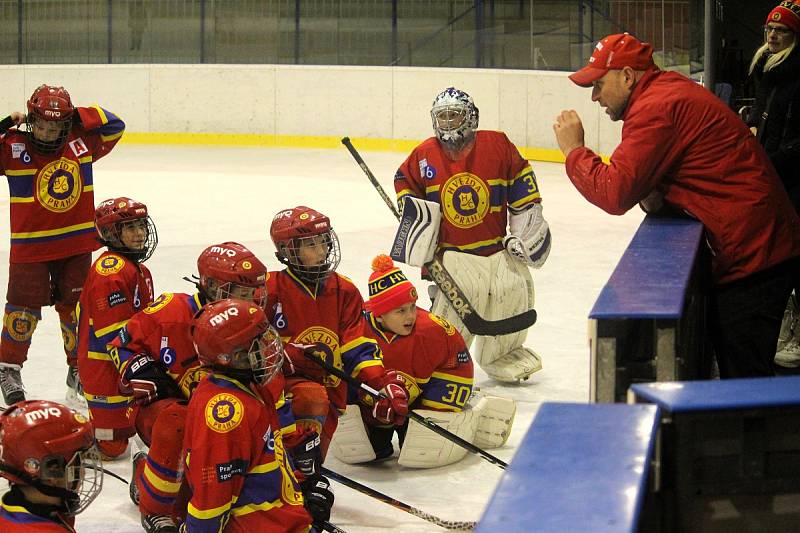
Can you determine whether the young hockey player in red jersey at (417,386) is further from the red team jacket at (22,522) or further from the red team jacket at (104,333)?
the red team jacket at (22,522)

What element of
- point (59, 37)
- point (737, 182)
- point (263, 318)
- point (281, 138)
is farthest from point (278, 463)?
point (59, 37)

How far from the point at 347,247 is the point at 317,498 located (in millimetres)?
4954

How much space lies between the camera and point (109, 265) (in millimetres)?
4199

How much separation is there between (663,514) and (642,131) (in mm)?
1425

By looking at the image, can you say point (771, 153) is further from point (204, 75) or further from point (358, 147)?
point (204, 75)

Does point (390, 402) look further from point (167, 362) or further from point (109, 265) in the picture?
point (109, 265)

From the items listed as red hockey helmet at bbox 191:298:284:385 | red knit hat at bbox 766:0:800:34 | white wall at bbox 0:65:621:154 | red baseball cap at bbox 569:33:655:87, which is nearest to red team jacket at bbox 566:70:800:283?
red baseball cap at bbox 569:33:655:87

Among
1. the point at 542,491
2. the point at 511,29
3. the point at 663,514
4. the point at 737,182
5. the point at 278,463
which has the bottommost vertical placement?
the point at 278,463

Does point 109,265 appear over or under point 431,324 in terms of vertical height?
over

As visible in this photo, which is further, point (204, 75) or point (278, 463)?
point (204, 75)

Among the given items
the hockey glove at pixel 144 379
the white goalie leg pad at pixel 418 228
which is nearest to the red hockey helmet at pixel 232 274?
the hockey glove at pixel 144 379

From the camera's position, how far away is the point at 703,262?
2.99m

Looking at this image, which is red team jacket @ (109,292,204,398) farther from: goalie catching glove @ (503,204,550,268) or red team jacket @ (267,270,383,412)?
goalie catching glove @ (503,204,550,268)

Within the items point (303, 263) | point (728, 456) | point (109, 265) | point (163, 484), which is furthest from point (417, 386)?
point (728, 456)
